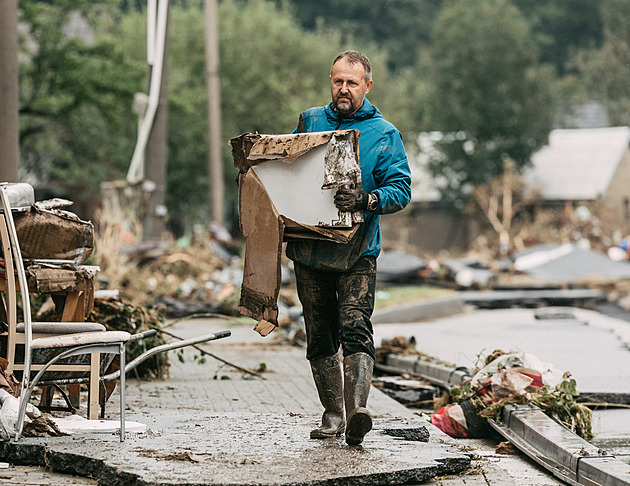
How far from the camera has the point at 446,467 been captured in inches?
199

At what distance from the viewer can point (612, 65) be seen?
69250 mm

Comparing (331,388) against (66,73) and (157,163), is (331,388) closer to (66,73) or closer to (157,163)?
(157,163)

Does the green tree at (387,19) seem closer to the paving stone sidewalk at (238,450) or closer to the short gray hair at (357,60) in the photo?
the paving stone sidewalk at (238,450)

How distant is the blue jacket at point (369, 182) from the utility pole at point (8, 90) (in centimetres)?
412

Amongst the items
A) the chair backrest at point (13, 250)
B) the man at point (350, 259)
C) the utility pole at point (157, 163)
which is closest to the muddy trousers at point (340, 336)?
the man at point (350, 259)

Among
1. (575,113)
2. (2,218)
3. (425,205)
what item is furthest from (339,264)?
(575,113)

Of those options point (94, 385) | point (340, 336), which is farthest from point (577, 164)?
point (94, 385)

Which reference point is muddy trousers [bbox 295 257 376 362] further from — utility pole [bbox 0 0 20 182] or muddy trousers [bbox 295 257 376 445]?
utility pole [bbox 0 0 20 182]

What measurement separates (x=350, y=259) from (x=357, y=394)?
69 centimetres

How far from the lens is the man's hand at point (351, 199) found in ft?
17.5

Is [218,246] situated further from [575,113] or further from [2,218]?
[575,113]

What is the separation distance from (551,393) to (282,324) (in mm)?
7037

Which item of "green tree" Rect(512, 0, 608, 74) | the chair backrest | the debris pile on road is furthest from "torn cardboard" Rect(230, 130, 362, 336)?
"green tree" Rect(512, 0, 608, 74)

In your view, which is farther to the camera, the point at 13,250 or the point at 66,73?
the point at 66,73
